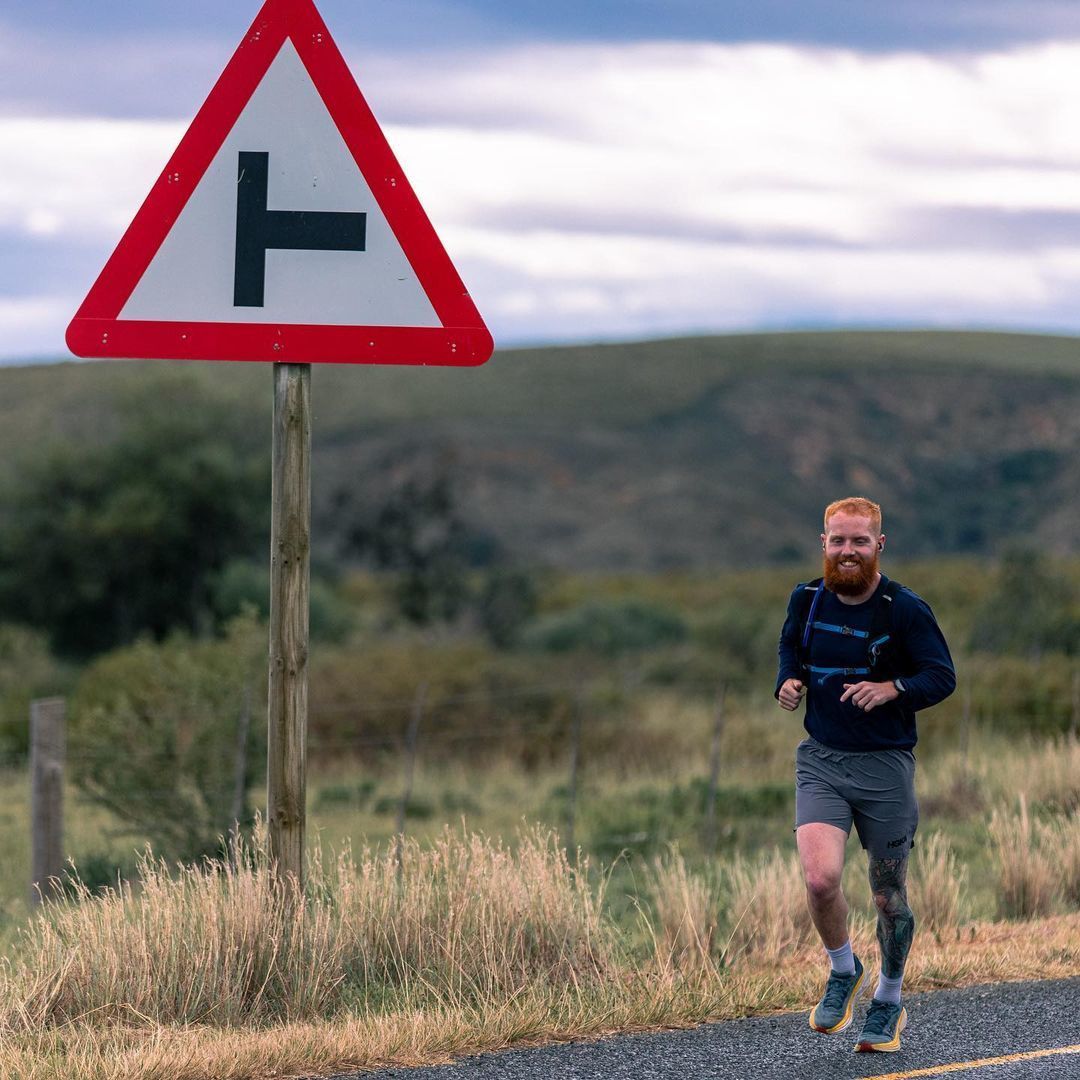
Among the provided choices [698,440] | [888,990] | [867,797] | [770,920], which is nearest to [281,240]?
[867,797]

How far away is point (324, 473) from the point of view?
7575 cm

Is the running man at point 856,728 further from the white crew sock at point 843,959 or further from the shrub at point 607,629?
the shrub at point 607,629

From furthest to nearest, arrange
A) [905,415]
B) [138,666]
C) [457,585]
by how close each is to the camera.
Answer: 1. [905,415]
2. [457,585]
3. [138,666]

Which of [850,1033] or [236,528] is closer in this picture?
[850,1033]

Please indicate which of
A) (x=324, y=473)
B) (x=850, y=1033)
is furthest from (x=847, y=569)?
(x=324, y=473)

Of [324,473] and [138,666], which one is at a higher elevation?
[324,473]

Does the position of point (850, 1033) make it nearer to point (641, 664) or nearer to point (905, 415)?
point (641, 664)

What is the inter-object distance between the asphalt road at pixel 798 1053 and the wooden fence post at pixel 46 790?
214 inches

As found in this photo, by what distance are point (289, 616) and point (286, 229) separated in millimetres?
1161

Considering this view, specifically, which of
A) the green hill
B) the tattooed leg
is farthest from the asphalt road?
the green hill

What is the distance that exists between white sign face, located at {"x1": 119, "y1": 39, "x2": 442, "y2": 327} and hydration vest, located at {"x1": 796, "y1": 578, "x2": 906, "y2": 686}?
1563mm

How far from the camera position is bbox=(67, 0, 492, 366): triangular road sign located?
4961 mm

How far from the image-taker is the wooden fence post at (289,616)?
5.09 meters

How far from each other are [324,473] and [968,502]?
3169 cm
